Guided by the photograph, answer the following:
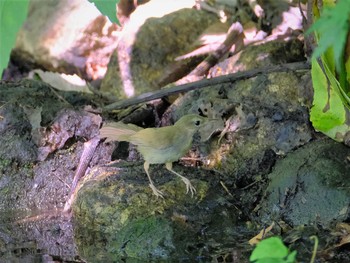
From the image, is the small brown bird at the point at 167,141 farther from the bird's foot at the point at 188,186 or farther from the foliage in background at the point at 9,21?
the foliage in background at the point at 9,21

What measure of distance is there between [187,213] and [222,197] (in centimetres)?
34

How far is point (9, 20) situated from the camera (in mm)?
1597

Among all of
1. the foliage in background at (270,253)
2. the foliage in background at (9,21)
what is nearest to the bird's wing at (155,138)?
the foliage in background at (270,253)

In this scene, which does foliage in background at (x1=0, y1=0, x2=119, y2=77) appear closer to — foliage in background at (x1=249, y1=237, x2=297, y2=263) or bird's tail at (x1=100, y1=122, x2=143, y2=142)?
foliage in background at (x1=249, y1=237, x2=297, y2=263)

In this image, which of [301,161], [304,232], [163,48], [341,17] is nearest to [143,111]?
[163,48]

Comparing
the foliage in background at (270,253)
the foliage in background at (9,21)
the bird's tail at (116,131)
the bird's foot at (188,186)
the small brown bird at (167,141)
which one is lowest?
the bird's foot at (188,186)

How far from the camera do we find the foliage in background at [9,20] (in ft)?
5.18

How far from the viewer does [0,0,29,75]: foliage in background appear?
158 centimetres

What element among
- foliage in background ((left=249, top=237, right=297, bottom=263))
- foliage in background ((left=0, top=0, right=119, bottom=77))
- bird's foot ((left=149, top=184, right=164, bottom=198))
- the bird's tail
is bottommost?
bird's foot ((left=149, top=184, right=164, bottom=198))

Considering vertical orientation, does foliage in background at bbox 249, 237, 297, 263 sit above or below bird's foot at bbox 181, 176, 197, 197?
above

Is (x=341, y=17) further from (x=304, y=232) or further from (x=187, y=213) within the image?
(x=187, y=213)

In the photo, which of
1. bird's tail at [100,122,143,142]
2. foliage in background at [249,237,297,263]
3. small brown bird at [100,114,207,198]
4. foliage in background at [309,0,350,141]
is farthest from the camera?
bird's tail at [100,122,143,142]

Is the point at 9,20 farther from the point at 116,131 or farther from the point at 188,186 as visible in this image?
the point at 116,131

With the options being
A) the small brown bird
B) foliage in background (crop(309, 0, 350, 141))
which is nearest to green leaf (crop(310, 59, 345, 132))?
foliage in background (crop(309, 0, 350, 141))
